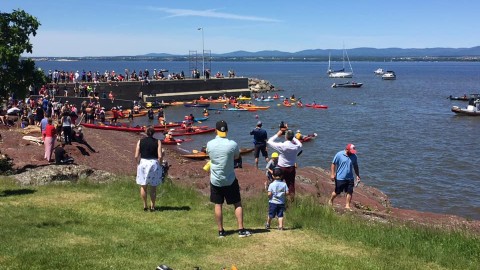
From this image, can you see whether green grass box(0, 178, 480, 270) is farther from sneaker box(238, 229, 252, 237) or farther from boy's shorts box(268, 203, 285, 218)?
boy's shorts box(268, 203, 285, 218)

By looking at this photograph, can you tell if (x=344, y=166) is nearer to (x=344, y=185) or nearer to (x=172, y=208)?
Answer: (x=344, y=185)

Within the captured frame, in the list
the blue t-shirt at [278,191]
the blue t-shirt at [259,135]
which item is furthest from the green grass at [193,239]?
the blue t-shirt at [259,135]

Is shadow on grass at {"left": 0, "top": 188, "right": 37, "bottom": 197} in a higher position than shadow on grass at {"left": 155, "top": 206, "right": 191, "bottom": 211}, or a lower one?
higher

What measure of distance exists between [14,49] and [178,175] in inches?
327

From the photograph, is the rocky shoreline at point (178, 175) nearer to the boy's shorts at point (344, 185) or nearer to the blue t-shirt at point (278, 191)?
the boy's shorts at point (344, 185)

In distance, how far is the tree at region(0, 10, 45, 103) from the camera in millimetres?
11930

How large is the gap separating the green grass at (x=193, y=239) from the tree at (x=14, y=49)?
2.73 metres

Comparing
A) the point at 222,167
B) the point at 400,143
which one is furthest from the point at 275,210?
the point at 400,143

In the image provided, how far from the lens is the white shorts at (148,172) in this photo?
36.0 ft

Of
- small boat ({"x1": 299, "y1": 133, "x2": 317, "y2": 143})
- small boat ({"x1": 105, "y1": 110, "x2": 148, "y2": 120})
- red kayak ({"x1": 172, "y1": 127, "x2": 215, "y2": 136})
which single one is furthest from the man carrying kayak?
small boat ({"x1": 105, "y1": 110, "x2": 148, "y2": 120})

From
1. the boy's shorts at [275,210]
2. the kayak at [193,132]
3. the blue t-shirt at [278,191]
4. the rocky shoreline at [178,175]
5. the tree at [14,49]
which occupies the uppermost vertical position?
the tree at [14,49]

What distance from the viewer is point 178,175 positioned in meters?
18.8

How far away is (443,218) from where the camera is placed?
16656mm

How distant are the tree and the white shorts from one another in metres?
4.15
